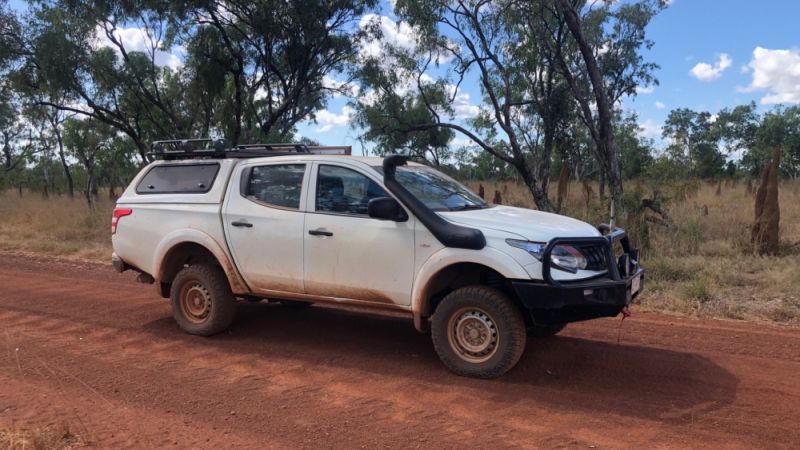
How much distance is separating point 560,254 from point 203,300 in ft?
12.1

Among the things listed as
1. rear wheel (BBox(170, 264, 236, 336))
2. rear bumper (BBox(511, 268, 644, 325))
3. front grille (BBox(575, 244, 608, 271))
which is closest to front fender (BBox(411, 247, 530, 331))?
rear bumper (BBox(511, 268, 644, 325))

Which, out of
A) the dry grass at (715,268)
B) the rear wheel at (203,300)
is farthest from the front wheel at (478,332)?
the dry grass at (715,268)

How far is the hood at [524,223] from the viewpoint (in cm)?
482

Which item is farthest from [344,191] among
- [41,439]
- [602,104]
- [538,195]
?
[538,195]

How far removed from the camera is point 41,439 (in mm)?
3689

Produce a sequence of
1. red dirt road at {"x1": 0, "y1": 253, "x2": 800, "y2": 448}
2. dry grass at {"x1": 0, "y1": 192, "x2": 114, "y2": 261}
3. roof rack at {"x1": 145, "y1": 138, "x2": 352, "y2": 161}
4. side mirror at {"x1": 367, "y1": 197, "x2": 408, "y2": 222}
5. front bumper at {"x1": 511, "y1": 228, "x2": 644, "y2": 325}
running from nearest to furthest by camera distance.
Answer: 1. red dirt road at {"x1": 0, "y1": 253, "x2": 800, "y2": 448}
2. front bumper at {"x1": 511, "y1": 228, "x2": 644, "y2": 325}
3. side mirror at {"x1": 367, "y1": 197, "x2": 408, "y2": 222}
4. roof rack at {"x1": 145, "y1": 138, "x2": 352, "y2": 161}
5. dry grass at {"x1": 0, "y1": 192, "x2": 114, "y2": 261}

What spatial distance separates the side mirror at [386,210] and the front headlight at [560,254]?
95 centimetres

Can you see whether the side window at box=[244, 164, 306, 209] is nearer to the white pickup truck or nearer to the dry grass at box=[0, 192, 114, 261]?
the white pickup truck

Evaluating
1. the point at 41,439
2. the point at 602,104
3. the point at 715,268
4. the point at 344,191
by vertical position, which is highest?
the point at 602,104

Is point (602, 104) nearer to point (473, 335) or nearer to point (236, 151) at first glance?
point (236, 151)

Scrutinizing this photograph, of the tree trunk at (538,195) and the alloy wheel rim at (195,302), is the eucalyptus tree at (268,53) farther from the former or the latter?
the alloy wheel rim at (195,302)

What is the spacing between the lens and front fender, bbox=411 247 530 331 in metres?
4.73

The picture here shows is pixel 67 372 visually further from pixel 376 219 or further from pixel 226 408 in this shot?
pixel 376 219

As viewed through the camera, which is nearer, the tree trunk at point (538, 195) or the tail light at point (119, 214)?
the tail light at point (119, 214)
